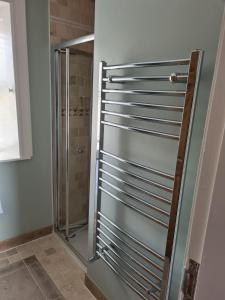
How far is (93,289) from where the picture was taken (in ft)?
5.57

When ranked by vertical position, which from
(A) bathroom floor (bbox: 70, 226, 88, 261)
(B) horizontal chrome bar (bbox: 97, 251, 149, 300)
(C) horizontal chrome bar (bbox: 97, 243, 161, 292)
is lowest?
(A) bathroom floor (bbox: 70, 226, 88, 261)

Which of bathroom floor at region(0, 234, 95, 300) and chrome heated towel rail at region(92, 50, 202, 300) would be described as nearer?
chrome heated towel rail at region(92, 50, 202, 300)

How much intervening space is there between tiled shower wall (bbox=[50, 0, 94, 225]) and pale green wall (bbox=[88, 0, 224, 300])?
795 millimetres

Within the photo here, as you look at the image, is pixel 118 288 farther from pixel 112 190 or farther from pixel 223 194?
pixel 223 194

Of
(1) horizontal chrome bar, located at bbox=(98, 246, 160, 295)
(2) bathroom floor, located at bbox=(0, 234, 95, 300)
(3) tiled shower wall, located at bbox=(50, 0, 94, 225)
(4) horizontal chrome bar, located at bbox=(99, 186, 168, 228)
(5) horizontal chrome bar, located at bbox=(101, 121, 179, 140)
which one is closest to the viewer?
(5) horizontal chrome bar, located at bbox=(101, 121, 179, 140)

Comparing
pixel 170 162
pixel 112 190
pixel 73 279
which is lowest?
pixel 73 279

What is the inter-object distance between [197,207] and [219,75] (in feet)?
0.84

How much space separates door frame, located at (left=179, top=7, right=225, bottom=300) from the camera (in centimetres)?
39

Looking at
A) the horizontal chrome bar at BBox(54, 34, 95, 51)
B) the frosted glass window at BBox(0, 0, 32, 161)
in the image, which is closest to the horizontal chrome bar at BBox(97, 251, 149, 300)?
the frosted glass window at BBox(0, 0, 32, 161)

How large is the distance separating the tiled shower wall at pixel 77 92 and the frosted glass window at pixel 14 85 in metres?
0.31

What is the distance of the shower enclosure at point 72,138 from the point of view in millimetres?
2053

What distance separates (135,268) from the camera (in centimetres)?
126

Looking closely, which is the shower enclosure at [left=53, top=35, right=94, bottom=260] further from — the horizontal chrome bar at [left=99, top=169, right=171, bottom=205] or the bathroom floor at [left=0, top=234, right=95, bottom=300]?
the horizontal chrome bar at [left=99, top=169, right=171, bottom=205]

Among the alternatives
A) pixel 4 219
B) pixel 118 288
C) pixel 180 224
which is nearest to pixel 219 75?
pixel 180 224
